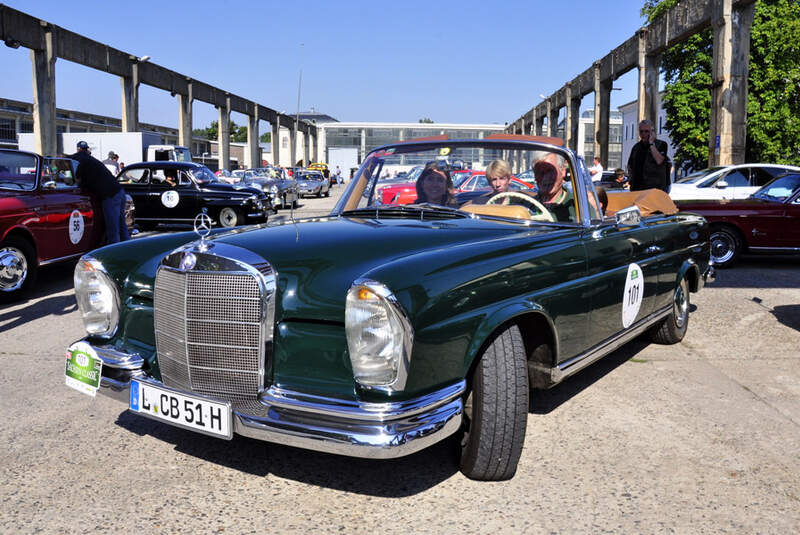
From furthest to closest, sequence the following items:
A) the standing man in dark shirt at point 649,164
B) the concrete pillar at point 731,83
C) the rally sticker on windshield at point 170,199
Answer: the concrete pillar at point 731,83 < the rally sticker on windshield at point 170,199 < the standing man in dark shirt at point 649,164

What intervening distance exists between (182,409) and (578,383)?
2.63 meters

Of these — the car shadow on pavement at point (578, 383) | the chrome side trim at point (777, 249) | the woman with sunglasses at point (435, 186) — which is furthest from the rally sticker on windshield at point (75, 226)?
the chrome side trim at point (777, 249)

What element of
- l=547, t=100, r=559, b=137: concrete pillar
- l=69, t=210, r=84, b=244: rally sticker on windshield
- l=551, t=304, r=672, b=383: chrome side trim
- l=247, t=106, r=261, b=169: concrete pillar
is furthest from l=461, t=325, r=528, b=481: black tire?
l=247, t=106, r=261, b=169: concrete pillar

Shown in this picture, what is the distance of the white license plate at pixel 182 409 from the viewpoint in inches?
104

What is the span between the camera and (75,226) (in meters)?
8.45

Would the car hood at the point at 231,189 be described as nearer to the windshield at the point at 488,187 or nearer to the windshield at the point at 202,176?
the windshield at the point at 202,176

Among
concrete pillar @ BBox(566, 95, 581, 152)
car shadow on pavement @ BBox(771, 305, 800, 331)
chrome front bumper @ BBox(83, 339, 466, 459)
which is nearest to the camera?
chrome front bumper @ BBox(83, 339, 466, 459)

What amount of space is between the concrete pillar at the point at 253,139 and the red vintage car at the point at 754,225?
45899 millimetres

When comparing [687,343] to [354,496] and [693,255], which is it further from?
[354,496]

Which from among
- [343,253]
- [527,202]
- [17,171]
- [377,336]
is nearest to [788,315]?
[527,202]

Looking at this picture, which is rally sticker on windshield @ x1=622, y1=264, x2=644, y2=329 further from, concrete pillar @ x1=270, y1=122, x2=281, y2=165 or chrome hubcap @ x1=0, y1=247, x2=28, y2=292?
concrete pillar @ x1=270, y1=122, x2=281, y2=165

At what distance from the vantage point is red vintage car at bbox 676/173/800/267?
9.69 meters

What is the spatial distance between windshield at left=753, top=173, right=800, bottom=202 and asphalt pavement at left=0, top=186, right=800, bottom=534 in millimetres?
6360

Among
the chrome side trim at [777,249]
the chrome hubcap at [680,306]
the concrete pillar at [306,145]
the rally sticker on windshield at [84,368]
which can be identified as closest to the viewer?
the rally sticker on windshield at [84,368]
